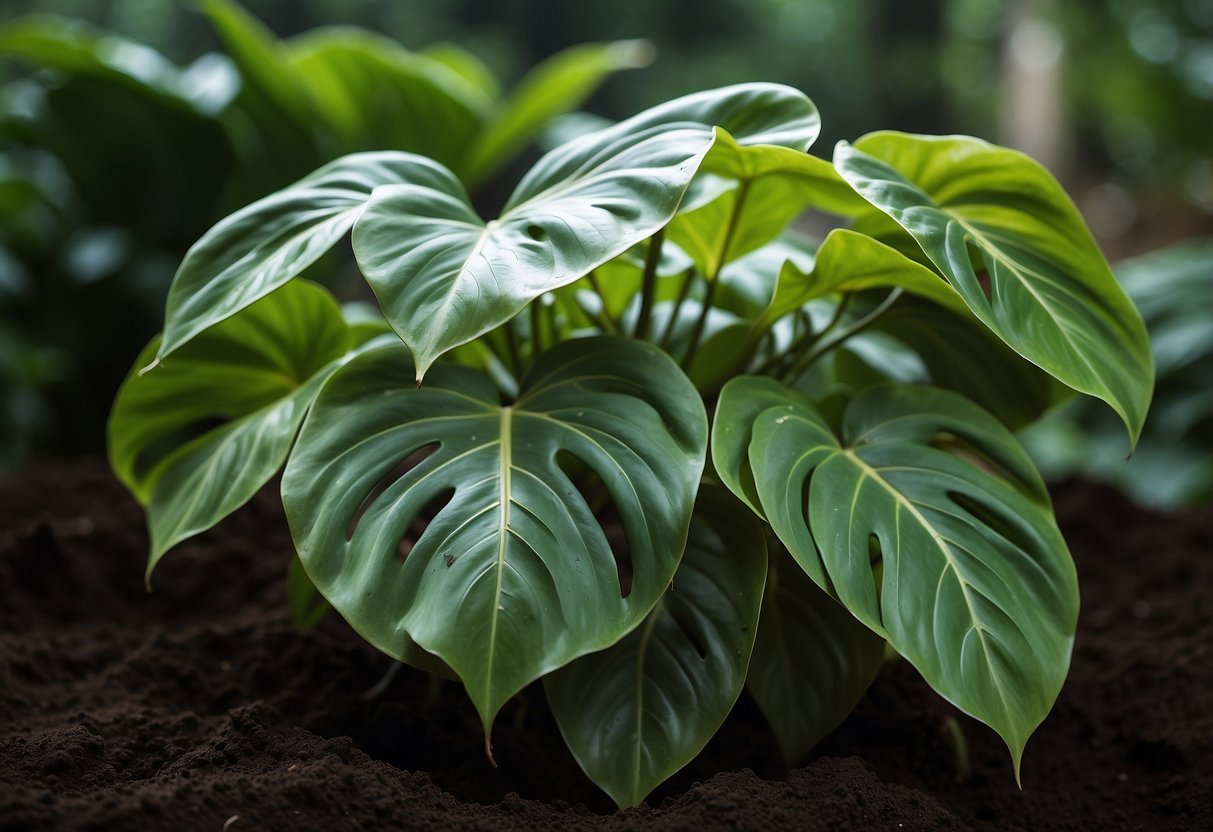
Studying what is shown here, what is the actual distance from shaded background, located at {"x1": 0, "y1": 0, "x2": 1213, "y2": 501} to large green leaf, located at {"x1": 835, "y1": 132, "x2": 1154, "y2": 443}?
1.60 m

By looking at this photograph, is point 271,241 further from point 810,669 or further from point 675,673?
point 810,669

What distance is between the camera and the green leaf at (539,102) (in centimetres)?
249

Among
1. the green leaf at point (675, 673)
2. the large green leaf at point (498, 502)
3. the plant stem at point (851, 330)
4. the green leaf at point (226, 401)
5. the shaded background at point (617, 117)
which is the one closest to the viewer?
the large green leaf at point (498, 502)

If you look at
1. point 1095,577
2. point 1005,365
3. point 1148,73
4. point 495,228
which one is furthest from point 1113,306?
point 1148,73

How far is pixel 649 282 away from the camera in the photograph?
1131mm

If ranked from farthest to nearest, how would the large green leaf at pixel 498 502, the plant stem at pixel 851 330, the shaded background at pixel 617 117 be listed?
the shaded background at pixel 617 117 → the plant stem at pixel 851 330 → the large green leaf at pixel 498 502

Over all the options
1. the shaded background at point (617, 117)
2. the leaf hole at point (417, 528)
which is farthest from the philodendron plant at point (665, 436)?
the shaded background at point (617, 117)

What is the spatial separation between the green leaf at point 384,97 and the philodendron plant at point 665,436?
149 cm

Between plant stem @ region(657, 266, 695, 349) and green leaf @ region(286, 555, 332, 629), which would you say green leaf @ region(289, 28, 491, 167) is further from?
green leaf @ region(286, 555, 332, 629)

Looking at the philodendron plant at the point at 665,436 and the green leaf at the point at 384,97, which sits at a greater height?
the philodendron plant at the point at 665,436

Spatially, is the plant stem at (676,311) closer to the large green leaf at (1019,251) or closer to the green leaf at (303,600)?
the large green leaf at (1019,251)

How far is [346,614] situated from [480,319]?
264 millimetres

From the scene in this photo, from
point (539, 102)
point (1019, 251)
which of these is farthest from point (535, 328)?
point (539, 102)

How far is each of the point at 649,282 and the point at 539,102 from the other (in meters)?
1.51
